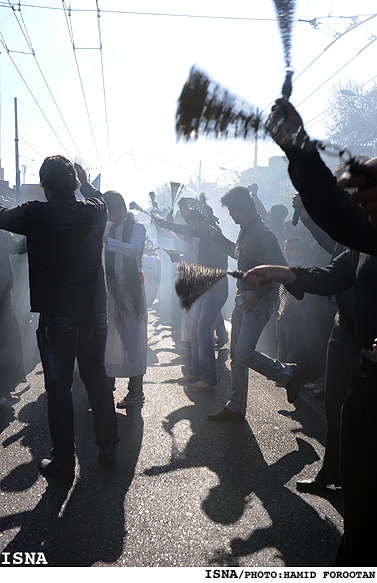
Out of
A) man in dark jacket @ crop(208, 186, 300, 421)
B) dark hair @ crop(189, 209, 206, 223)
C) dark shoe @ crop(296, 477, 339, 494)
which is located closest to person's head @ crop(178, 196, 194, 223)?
dark hair @ crop(189, 209, 206, 223)

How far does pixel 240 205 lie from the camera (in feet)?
15.2

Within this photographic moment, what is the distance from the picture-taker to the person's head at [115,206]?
5.01 m

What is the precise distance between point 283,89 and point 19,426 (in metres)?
4.02

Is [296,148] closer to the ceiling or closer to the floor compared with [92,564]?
closer to the ceiling

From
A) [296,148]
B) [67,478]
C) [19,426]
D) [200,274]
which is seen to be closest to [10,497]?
[67,478]

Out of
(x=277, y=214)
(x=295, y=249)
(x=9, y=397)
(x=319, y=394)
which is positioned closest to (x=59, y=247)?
(x=9, y=397)

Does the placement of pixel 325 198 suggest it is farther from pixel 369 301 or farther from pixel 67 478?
pixel 67 478

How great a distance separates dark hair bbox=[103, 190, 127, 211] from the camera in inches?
197

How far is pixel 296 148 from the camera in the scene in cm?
155

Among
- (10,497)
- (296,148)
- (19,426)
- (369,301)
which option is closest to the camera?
(296,148)

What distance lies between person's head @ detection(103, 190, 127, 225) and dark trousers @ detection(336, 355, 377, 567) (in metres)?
3.53

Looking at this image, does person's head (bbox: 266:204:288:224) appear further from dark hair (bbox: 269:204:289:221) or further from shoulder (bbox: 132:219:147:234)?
shoulder (bbox: 132:219:147:234)

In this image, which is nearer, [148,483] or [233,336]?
[148,483]

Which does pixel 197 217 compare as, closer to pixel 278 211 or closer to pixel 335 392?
pixel 335 392
